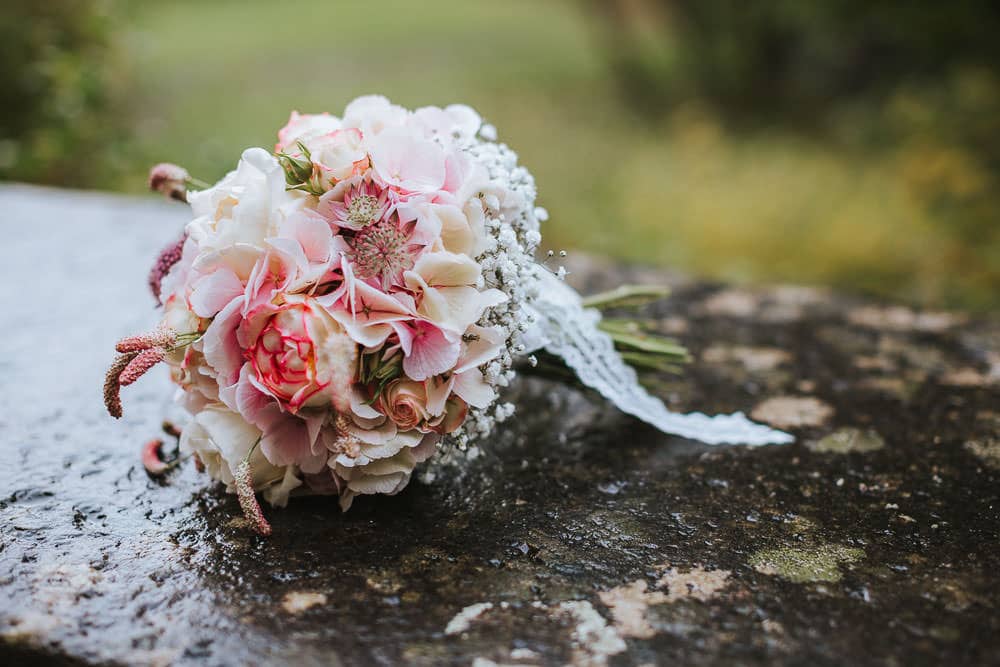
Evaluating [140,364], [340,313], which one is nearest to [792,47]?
[340,313]

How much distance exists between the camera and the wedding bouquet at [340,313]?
1276 millimetres

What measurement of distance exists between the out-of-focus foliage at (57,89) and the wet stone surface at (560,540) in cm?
227

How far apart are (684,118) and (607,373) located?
238 inches

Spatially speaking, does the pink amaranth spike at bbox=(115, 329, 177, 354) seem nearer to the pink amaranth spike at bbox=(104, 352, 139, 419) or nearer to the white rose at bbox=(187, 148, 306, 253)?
the pink amaranth spike at bbox=(104, 352, 139, 419)

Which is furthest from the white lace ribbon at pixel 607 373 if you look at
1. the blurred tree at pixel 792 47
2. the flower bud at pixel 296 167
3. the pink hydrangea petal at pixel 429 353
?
the blurred tree at pixel 792 47

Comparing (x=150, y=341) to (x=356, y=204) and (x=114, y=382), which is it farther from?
(x=356, y=204)

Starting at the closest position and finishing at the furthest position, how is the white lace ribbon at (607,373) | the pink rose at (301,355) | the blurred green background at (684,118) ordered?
the pink rose at (301,355)
the white lace ribbon at (607,373)
the blurred green background at (684,118)

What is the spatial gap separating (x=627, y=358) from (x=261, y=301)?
2.78 feet

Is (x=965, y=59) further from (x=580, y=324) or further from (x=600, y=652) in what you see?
(x=600, y=652)

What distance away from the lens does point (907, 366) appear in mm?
2084

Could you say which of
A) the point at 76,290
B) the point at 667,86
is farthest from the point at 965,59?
the point at 76,290

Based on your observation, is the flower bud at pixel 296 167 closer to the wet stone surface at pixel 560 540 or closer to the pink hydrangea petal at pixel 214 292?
the pink hydrangea petal at pixel 214 292

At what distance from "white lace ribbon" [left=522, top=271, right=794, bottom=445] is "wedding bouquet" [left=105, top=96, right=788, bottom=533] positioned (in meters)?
0.22

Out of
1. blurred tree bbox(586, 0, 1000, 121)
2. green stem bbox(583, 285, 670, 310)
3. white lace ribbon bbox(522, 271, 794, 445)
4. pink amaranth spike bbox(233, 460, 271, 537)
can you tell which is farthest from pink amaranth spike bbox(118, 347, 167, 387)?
blurred tree bbox(586, 0, 1000, 121)
